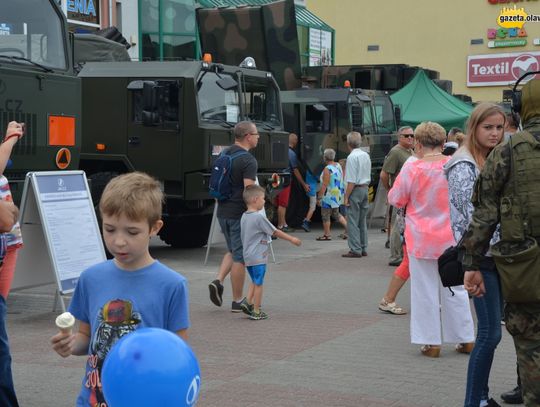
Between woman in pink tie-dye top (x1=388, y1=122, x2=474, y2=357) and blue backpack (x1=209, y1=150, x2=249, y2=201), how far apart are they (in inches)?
86.8

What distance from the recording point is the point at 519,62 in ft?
165

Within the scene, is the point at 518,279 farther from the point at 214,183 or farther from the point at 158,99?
the point at 158,99

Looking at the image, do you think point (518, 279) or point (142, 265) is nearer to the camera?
point (142, 265)

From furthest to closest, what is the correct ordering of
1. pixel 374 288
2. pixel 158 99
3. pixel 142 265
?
1. pixel 158 99
2. pixel 374 288
3. pixel 142 265

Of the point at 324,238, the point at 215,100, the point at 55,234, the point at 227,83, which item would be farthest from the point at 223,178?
the point at 324,238

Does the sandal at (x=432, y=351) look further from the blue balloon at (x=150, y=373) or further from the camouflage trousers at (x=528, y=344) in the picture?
the blue balloon at (x=150, y=373)

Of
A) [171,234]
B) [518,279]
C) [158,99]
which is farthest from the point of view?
[171,234]

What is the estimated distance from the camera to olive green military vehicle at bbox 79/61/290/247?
520 inches

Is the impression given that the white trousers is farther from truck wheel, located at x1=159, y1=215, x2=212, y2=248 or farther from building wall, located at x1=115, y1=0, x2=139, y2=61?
building wall, located at x1=115, y1=0, x2=139, y2=61

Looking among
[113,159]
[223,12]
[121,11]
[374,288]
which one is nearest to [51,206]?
[374,288]

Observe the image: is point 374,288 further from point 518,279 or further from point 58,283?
point 518,279

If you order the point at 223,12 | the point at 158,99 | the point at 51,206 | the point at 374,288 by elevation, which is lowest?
the point at 374,288

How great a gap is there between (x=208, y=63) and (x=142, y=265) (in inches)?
407

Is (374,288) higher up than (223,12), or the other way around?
(223,12)
